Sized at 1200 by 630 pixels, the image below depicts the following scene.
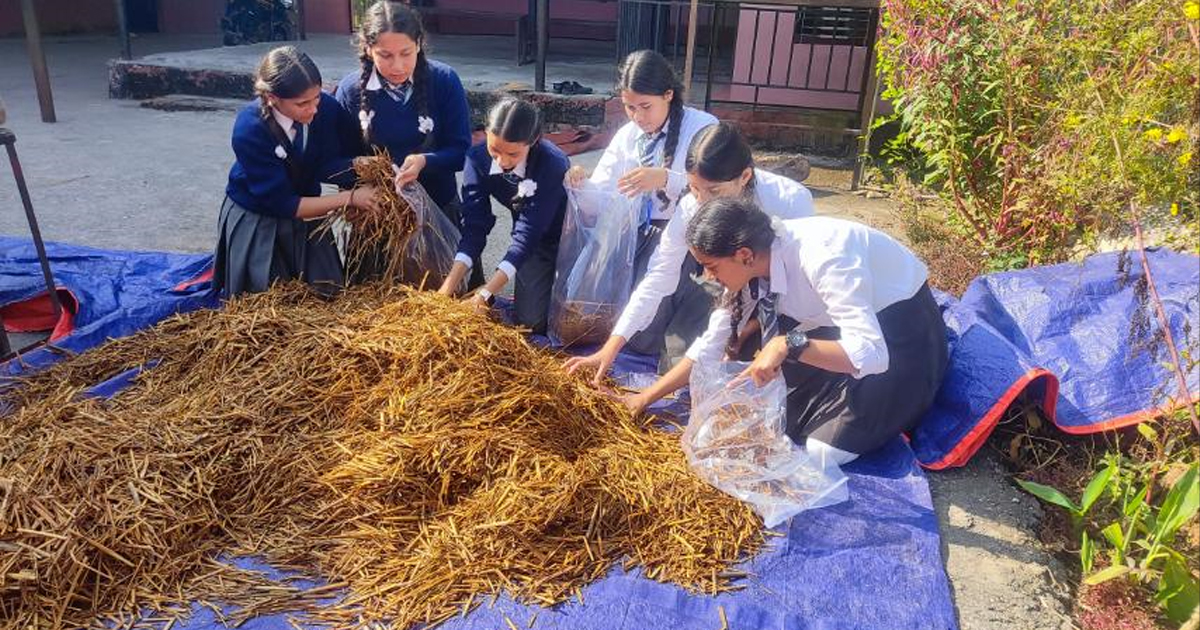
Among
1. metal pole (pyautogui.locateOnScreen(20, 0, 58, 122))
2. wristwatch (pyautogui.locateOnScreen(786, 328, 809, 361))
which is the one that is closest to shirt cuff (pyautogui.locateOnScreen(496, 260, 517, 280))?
wristwatch (pyautogui.locateOnScreen(786, 328, 809, 361))

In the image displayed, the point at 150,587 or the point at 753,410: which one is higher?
the point at 753,410

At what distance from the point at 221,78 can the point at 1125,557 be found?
8662 mm

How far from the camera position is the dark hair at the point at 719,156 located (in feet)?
7.27

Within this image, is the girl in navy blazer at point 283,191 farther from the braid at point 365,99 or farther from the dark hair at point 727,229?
the dark hair at point 727,229

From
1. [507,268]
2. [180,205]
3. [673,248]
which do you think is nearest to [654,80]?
[673,248]

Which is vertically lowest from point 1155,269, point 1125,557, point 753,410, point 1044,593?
point 1044,593

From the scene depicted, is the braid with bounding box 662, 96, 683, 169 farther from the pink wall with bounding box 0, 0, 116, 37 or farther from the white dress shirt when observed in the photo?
the pink wall with bounding box 0, 0, 116, 37

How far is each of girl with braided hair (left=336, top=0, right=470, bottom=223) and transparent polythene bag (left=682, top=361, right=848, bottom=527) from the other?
1410 millimetres

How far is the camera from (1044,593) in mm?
1852

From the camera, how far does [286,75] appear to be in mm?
2531

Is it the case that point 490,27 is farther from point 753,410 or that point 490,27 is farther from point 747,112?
point 753,410

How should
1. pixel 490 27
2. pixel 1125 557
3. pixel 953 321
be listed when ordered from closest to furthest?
pixel 1125 557 → pixel 953 321 → pixel 490 27

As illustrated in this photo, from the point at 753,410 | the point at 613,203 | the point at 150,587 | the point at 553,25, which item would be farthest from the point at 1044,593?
the point at 553,25

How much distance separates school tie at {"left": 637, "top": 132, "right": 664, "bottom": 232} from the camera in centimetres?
287
